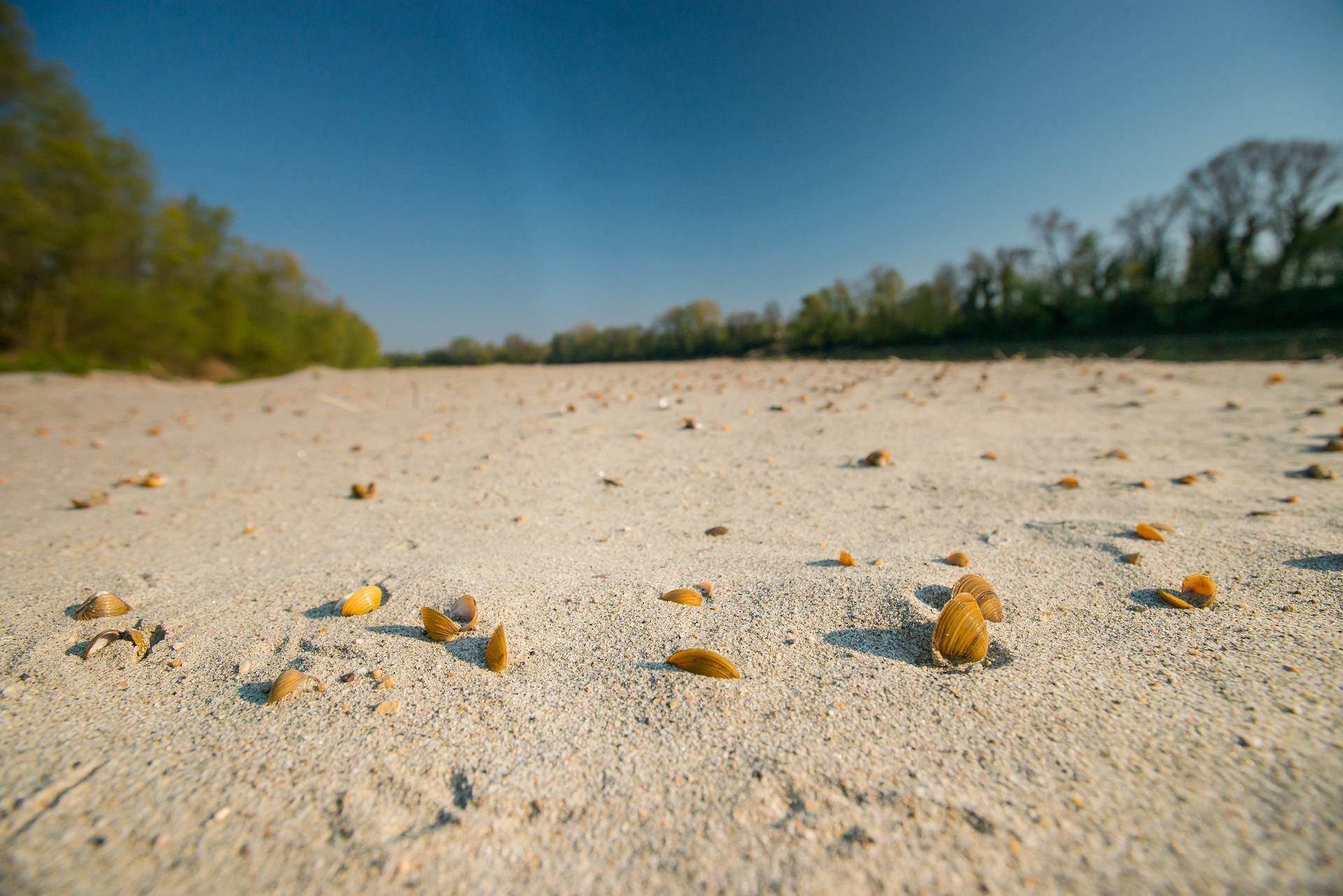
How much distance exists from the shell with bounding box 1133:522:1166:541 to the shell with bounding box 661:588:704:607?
66.8 inches

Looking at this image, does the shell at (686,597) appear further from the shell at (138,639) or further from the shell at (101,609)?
the shell at (101,609)

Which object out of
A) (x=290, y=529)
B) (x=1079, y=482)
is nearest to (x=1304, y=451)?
(x=1079, y=482)

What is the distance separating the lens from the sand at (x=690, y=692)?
30.5 inches

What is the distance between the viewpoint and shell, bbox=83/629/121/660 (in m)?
1.33

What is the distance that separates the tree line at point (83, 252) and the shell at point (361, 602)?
16.7 meters

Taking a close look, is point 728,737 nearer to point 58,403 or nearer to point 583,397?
point 583,397

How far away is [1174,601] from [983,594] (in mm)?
521

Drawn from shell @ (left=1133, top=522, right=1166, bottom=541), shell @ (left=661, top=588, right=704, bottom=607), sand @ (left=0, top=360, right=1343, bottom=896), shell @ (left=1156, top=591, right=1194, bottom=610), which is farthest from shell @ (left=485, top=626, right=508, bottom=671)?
shell @ (left=1133, top=522, right=1166, bottom=541)

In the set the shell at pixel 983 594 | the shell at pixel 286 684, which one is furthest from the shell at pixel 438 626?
the shell at pixel 983 594

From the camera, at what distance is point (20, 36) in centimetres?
1348

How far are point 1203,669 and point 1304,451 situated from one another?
3.06 meters

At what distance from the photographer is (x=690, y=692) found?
3.85 ft

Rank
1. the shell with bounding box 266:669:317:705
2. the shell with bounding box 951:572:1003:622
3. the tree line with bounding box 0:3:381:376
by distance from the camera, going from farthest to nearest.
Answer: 1. the tree line with bounding box 0:3:381:376
2. the shell with bounding box 951:572:1003:622
3. the shell with bounding box 266:669:317:705

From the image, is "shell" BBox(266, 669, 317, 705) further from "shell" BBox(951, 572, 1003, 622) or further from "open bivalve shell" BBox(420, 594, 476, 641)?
"shell" BBox(951, 572, 1003, 622)
